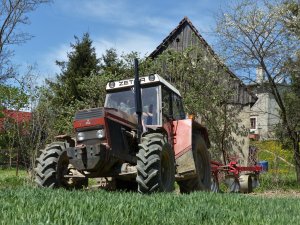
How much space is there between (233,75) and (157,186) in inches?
420

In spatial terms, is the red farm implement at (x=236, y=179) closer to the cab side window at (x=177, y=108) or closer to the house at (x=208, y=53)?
the cab side window at (x=177, y=108)

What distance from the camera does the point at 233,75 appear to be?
1745 centimetres

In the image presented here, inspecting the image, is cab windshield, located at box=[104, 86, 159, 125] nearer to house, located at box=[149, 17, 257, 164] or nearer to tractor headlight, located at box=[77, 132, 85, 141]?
tractor headlight, located at box=[77, 132, 85, 141]

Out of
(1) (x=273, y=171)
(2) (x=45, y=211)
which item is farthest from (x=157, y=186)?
(1) (x=273, y=171)

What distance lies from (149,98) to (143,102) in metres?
0.14

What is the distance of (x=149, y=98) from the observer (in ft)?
29.7

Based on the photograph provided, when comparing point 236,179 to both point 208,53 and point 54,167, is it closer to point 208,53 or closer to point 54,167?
point 208,53

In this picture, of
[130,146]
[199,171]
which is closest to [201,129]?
[199,171]

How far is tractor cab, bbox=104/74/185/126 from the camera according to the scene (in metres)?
8.91

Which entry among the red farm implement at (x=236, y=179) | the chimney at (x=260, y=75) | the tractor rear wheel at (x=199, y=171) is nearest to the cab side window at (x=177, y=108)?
the tractor rear wheel at (x=199, y=171)

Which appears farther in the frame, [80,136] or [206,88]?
[206,88]

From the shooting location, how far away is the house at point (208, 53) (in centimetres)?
1798

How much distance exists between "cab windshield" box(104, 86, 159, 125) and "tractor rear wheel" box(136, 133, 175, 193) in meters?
0.78

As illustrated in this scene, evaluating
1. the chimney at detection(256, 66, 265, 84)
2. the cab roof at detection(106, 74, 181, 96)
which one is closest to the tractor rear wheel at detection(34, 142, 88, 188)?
the cab roof at detection(106, 74, 181, 96)
